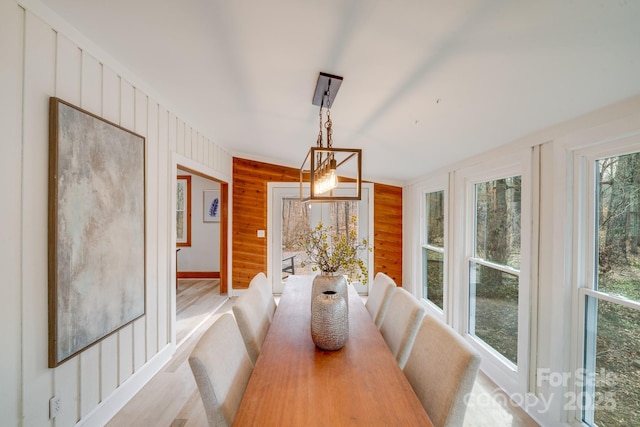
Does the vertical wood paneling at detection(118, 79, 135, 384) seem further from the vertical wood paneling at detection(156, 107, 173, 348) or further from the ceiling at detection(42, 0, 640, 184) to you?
the vertical wood paneling at detection(156, 107, 173, 348)

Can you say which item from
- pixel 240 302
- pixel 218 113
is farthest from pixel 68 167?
pixel 218 113

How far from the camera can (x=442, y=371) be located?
1112mm

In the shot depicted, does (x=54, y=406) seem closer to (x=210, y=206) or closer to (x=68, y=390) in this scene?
(x=68, y=390)

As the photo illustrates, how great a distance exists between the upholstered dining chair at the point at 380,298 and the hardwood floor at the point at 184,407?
0.89 meters

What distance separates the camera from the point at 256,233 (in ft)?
15.8

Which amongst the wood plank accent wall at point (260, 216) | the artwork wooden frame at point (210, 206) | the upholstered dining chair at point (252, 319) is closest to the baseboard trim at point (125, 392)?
the upholstered dining chair at point (252, 319)

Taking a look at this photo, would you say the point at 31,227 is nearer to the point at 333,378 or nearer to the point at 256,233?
the point at 333,378

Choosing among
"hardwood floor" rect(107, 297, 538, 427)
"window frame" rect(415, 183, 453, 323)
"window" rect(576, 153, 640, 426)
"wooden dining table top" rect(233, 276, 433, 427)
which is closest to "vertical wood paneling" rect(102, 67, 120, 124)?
"wooden dining table top" rect(233, 276, 433, 427)

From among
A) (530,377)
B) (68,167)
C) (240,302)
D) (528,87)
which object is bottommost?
(530,377)

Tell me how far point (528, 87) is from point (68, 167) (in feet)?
8.52

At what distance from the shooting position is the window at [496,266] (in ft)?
7.29

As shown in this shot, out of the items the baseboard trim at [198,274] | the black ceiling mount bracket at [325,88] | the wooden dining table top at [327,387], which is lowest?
the baseboard trim at [198,274]

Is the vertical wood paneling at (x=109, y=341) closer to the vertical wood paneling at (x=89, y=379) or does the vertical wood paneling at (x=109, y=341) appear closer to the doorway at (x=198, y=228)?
the vertical wood paneling at (x=89, y=379)

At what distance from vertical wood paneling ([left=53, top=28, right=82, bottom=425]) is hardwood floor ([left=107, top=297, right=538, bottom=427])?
0.41 metres
